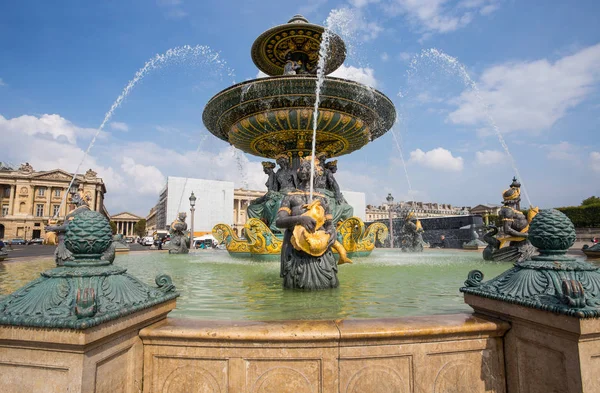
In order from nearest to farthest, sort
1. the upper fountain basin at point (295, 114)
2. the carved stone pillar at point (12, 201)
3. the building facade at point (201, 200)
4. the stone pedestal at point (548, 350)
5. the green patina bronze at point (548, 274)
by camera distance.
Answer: the stone pedestal at point (548, 350) → the green patina bronze at point (548, 274) → the upper fountain basin at point (295, 114) → the building facade at point (201, 200) → the carved stone pillar at point (12, 201)

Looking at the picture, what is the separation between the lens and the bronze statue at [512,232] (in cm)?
785

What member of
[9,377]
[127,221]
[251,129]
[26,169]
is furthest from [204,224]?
[127,221]

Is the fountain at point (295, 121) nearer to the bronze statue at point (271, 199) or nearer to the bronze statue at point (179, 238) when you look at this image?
the bronze statue at point (271, 199)

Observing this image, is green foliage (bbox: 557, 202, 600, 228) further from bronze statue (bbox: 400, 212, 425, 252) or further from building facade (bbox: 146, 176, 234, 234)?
building facade (bbox: 146, 176, 234, 234)

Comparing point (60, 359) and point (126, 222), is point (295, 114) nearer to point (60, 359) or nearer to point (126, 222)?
point (60, 359)

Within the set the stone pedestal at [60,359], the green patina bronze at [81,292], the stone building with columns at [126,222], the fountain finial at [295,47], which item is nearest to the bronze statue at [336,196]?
the fountain finial at [295,47]

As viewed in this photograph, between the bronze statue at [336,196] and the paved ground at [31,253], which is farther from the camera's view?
the paved ground at [31,253]

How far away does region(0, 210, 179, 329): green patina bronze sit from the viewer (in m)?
1.70

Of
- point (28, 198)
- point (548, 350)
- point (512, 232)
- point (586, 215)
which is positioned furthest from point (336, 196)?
point (28, 198)

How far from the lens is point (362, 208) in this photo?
55875 mm

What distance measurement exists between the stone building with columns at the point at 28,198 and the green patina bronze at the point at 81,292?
78457 mm

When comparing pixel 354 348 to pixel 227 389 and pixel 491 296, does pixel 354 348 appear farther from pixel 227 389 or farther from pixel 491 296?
pixel 491 296

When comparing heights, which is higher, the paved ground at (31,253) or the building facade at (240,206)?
the building facade at (240,206)

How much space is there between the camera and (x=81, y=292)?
177 cm
